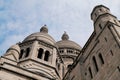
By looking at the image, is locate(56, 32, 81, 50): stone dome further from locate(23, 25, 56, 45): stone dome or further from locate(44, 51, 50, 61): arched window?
locate(44, 51, 50, 61): arched window

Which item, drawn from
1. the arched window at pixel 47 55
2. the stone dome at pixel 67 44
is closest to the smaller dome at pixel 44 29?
the stone dome at pixel 67 44

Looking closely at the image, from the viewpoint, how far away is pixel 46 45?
31.8 meters

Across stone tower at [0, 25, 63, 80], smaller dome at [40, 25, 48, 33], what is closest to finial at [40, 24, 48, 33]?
smaller dome at [40, 25, 48, 33]

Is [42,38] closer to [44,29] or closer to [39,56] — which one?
[39,56]

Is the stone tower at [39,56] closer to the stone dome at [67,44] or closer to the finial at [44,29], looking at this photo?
the finial at [44,29]

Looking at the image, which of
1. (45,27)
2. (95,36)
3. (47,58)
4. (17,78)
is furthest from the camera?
(45,27)

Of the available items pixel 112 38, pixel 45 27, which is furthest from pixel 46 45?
pixel 112 38

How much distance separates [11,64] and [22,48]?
10335mm

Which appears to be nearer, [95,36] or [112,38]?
[112,38]

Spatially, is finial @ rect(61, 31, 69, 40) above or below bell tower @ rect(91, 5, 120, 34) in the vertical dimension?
above

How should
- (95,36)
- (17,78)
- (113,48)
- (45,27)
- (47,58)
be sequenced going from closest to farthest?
(113,48) < (17,78) < (95,36) < (47,58) < (45,27)

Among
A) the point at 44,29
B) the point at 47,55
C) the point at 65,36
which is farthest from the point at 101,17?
the point at 65,36

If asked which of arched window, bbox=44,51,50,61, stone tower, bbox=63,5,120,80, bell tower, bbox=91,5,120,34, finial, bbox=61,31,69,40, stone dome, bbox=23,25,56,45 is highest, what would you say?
finial, bbox=61,31,69,40

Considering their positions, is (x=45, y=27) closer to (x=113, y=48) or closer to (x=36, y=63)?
(x=36, y=63)
